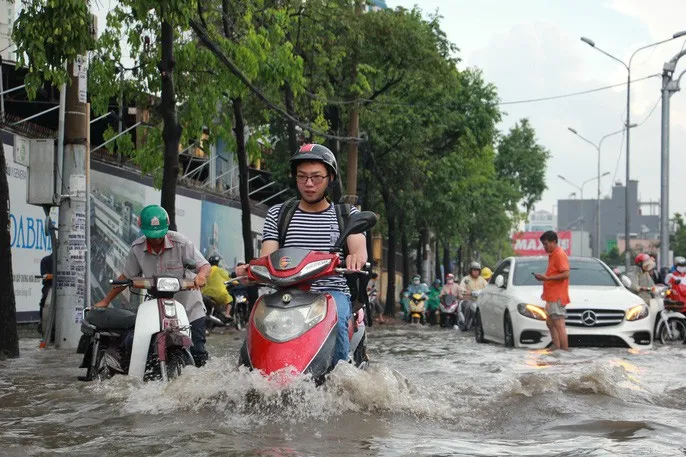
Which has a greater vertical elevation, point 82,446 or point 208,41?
point 208,41

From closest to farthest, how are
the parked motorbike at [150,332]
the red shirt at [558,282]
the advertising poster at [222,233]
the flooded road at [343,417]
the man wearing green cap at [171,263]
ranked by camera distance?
the flooded road at [343,417], the parked motorbike at [150,332], the man wearing green cap at [171,263], the red shirt at [558,282], the advertising poster at [222,233]

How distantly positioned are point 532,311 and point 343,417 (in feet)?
32.1

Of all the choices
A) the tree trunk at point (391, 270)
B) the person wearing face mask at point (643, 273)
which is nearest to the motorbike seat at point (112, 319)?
the person wearing face mask at point (643, 273)

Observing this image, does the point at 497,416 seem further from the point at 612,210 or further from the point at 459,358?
the point at 612,210

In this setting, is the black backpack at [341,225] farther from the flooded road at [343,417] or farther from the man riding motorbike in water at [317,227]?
the flooded road at [343,417]

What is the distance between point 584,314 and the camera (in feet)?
54.7

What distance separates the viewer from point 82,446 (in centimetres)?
655

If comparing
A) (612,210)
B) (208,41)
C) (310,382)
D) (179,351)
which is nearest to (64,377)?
(179,351)

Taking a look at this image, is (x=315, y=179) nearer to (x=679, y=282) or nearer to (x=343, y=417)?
(x=343, y=417)

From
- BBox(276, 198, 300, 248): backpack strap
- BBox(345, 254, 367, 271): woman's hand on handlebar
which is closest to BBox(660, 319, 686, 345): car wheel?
BBox(276, 198, 300, 248): backpack strap

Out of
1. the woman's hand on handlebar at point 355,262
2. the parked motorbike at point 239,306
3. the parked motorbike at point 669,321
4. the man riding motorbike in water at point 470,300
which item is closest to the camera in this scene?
the woman's hand on handlebar at point 355,262

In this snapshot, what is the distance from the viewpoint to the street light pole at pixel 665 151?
37.5m

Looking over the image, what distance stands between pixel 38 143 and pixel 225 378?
891 cm

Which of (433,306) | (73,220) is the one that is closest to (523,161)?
(433,306)
